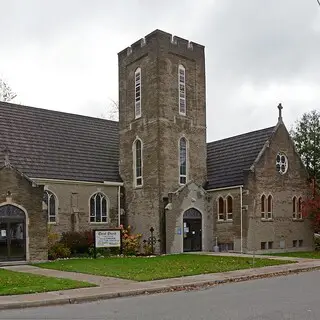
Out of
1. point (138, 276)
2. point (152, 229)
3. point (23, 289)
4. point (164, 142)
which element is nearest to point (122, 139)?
point (164, 142)

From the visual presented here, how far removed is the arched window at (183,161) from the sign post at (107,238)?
6767 millimetres

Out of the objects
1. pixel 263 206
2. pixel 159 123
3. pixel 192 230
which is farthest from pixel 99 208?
pixel 263 206

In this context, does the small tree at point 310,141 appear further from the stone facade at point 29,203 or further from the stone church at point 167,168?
the stone facade at point 29,203

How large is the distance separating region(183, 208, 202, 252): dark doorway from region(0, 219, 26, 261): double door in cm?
1065

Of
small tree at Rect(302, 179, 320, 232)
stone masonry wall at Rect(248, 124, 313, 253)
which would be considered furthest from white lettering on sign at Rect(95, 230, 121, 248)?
small tree at Rect(302, 179, 320, 232)

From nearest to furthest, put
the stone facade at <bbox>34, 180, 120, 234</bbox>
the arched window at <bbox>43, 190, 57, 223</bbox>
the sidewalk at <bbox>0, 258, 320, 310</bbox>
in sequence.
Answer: the sidewalk at <bbox>0, 258, 320, 310</bbox>
the arched window at <bbox>43, 190, 57, 223</bbox>
the stone facade at <bbox>34, 180, 120, 234</bbox>

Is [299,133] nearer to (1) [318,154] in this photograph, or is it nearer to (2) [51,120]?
(1) [318,154]

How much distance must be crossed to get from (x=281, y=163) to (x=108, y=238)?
13.4 meters

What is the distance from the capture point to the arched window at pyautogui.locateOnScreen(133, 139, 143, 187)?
34000mm

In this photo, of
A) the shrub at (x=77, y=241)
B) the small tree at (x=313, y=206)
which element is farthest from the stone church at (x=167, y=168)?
the shrub at (x=77, y=241)

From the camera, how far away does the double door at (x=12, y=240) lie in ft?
83.7

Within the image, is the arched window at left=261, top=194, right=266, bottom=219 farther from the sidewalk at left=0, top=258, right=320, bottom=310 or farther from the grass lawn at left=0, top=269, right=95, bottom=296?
the grass lawn at left=0, top=269, right=95, bottom=296

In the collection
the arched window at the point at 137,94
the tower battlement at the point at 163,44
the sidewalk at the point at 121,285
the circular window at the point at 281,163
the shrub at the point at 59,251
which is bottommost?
the shrub at the point at 59,251

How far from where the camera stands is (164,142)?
32594 mm
